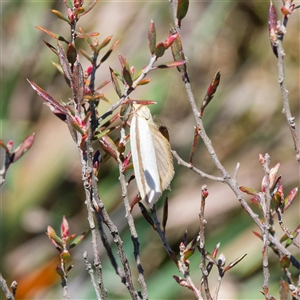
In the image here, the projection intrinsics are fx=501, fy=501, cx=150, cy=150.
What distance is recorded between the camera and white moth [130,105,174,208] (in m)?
0.97

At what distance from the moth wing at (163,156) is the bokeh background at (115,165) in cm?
155

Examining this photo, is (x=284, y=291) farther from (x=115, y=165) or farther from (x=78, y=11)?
(x=115, y=165)

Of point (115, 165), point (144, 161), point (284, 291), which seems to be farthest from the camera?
point (115, 165)

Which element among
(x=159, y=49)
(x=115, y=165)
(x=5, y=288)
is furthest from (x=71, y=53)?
(x=115, y=165)

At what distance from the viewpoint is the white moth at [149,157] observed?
0.97 m

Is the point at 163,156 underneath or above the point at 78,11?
underneath

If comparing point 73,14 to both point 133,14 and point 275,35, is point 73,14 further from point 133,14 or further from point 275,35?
point 133,14

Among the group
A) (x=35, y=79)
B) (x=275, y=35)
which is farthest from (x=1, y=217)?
(x=275, y=35)

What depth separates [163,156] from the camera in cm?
106

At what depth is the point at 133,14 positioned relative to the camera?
3477 millimetres

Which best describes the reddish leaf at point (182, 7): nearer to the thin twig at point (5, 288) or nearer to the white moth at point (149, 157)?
the white moth at point (149, 157)

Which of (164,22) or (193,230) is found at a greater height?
(164,22)

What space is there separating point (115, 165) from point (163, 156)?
1977 millimetres

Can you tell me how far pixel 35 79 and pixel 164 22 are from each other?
3.11 ft
